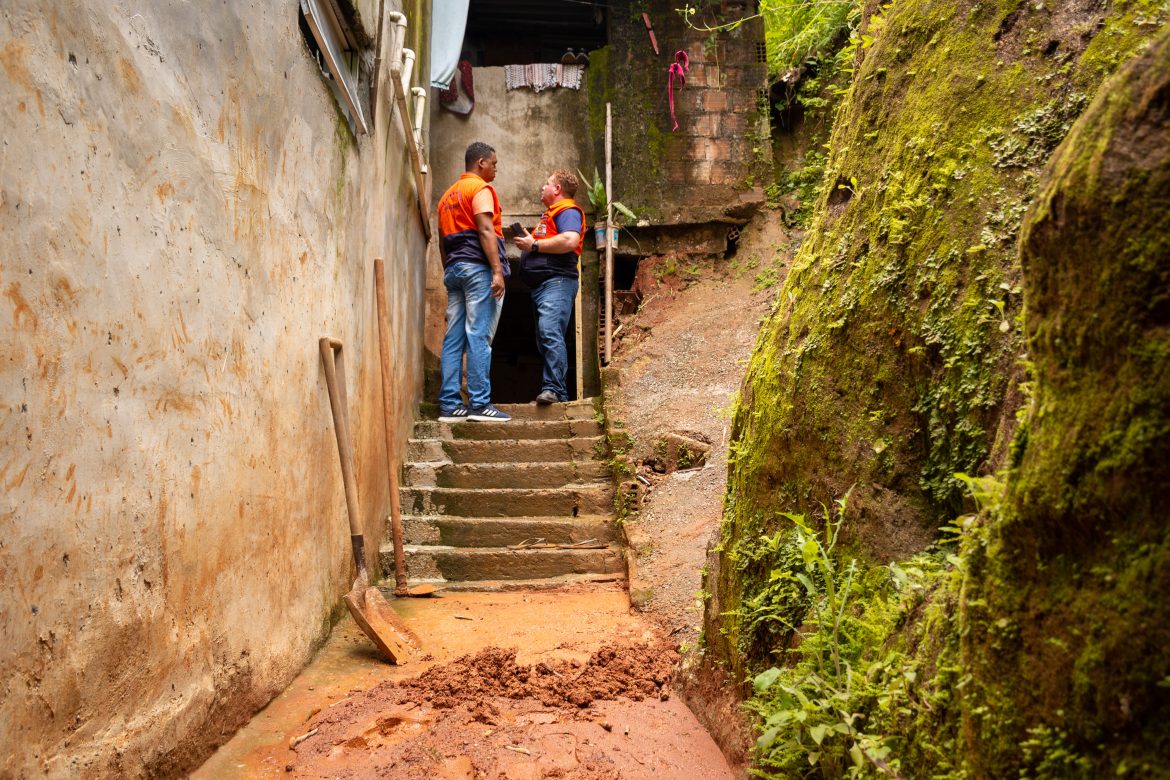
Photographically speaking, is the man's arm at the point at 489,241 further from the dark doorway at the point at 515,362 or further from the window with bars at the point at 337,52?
the dark doorway at the point at 515,362

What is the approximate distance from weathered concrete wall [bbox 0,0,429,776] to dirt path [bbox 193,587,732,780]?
6.8 inches

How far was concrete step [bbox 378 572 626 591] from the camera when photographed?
473 centimetres

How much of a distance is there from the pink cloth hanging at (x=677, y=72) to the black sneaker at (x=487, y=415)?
4.15 m

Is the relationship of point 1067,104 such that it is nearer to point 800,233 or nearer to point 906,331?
point 906,331

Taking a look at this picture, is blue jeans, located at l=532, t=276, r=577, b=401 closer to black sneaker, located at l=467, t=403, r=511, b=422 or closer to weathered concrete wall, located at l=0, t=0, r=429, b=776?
black sneaker, located at l=467, t=403, r=511, b=422

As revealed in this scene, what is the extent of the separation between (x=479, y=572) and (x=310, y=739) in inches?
91.1

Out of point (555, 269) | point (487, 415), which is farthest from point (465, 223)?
point (487, 415)

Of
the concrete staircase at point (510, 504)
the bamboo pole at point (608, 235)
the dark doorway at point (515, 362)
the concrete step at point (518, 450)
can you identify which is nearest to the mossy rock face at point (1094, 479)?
the concrete staircase at point (510, 504)

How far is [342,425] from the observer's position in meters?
3.69

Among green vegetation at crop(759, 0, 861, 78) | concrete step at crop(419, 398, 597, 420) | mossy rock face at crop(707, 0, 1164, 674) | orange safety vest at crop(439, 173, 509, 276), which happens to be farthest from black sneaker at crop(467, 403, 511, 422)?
green vegetation at crop(759, 0, 861, 78)

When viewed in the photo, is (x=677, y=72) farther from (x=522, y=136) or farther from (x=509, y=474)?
(x=509, y=474)

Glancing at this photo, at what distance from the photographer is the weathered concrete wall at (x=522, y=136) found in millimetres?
8539

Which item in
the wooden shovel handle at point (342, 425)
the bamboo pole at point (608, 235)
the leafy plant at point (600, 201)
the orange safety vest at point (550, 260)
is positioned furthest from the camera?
the leafy plant at point (600, 201)

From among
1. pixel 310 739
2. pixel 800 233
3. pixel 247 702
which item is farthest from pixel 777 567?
pixel 800 233
